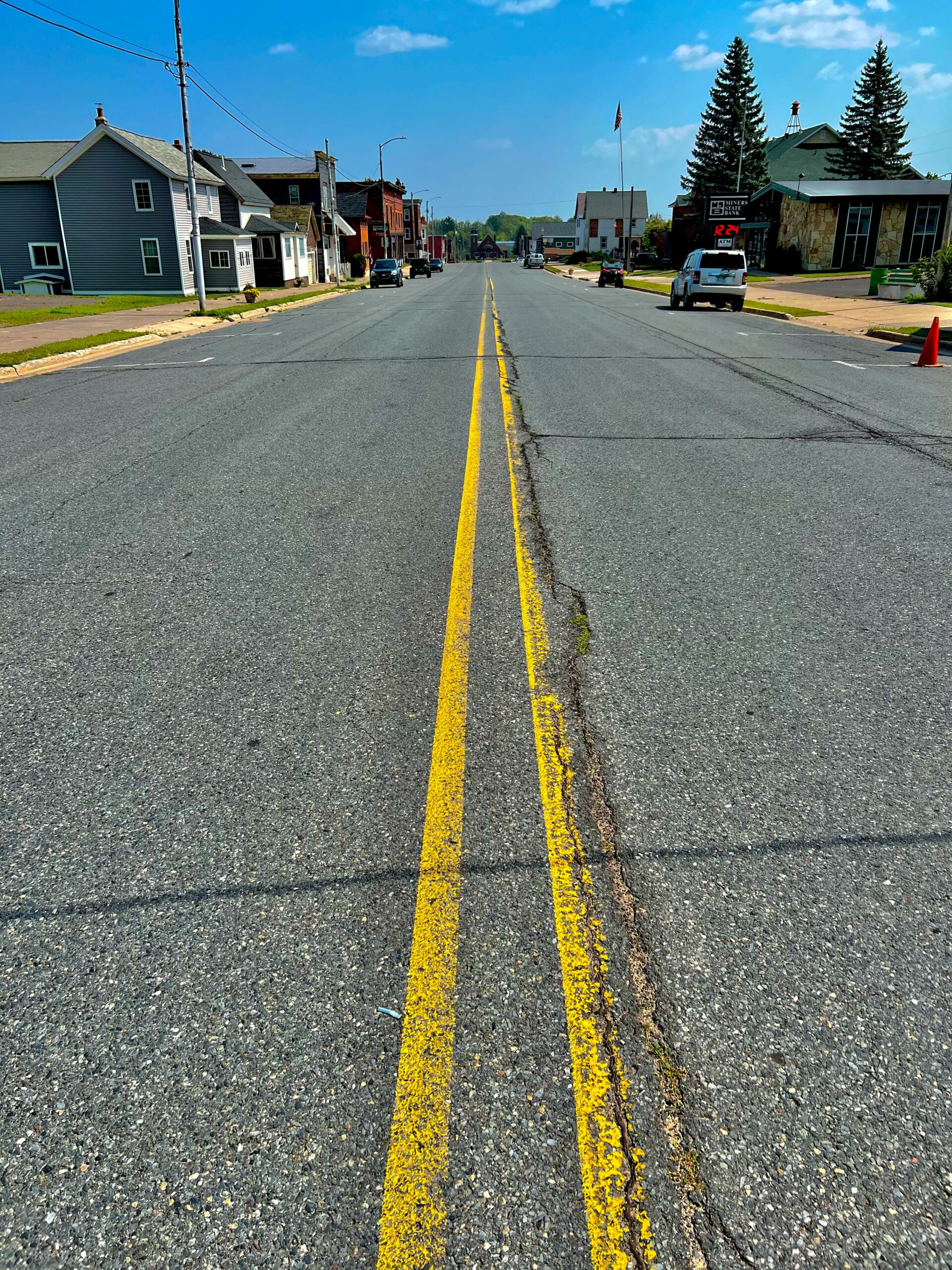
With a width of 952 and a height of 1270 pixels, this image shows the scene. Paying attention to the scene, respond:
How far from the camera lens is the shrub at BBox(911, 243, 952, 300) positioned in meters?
29.1

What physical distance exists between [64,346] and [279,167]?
7944cm

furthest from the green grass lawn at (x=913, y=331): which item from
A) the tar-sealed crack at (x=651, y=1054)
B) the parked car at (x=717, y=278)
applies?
the tar-sealed crack at (x=651, y=1054)

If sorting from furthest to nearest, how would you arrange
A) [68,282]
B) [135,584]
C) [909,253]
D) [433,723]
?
[909,253] → [68,282] → [135,584] → [433,723]

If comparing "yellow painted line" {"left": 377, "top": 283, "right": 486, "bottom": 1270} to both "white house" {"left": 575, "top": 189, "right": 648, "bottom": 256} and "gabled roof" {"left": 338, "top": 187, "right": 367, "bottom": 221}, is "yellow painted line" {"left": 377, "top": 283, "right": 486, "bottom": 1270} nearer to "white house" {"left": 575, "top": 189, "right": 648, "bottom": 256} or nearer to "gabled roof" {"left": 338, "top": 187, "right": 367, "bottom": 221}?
"gabled roof" {"left": 338, "top": 187, "right": 367, "bottom": 221}

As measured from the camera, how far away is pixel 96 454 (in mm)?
9375

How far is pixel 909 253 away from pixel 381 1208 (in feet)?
208

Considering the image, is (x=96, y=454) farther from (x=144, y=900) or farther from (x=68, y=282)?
(x=68, y=282)

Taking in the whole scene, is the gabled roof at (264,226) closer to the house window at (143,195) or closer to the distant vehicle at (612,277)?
the house window at (143,195)

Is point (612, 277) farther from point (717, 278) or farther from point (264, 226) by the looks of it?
point (717, 278)

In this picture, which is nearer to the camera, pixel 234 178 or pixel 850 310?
pixel 850 310

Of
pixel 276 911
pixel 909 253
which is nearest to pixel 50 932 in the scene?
pixel 276 911

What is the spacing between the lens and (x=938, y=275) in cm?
2972

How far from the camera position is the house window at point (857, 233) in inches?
2087

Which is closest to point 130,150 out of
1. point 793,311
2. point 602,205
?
point 793,311
